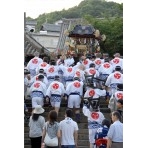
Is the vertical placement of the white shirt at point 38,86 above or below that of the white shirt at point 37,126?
above

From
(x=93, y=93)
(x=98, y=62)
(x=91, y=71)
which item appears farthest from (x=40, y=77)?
(x=98, y=62)

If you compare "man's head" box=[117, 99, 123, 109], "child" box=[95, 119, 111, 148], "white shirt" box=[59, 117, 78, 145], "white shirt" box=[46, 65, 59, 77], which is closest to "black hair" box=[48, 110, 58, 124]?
"white shirt" box=[59, 117, 78, 145]

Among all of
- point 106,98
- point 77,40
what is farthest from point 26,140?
point 77,40

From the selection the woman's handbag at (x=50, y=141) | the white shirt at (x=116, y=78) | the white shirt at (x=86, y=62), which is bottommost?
the woman's handbag at (x=50, y=141)

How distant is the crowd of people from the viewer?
10.4 metres

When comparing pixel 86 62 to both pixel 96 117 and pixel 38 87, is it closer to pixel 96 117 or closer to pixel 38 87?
pixel 38 87

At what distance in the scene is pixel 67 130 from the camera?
34.9ft

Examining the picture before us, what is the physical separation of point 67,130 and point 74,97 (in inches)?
166

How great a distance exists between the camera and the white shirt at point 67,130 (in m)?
10.6

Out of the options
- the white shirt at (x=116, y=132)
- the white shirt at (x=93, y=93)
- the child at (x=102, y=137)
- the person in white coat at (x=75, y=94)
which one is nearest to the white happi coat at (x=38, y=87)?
the person in white coat at (x=75, y=94)

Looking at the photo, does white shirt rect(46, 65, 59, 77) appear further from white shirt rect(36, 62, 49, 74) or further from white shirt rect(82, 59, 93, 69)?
white shirt rect(82, 59, 93, 69)

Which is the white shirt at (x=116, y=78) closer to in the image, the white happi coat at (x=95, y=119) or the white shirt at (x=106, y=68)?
the white shirt at (x=106, y=68)
